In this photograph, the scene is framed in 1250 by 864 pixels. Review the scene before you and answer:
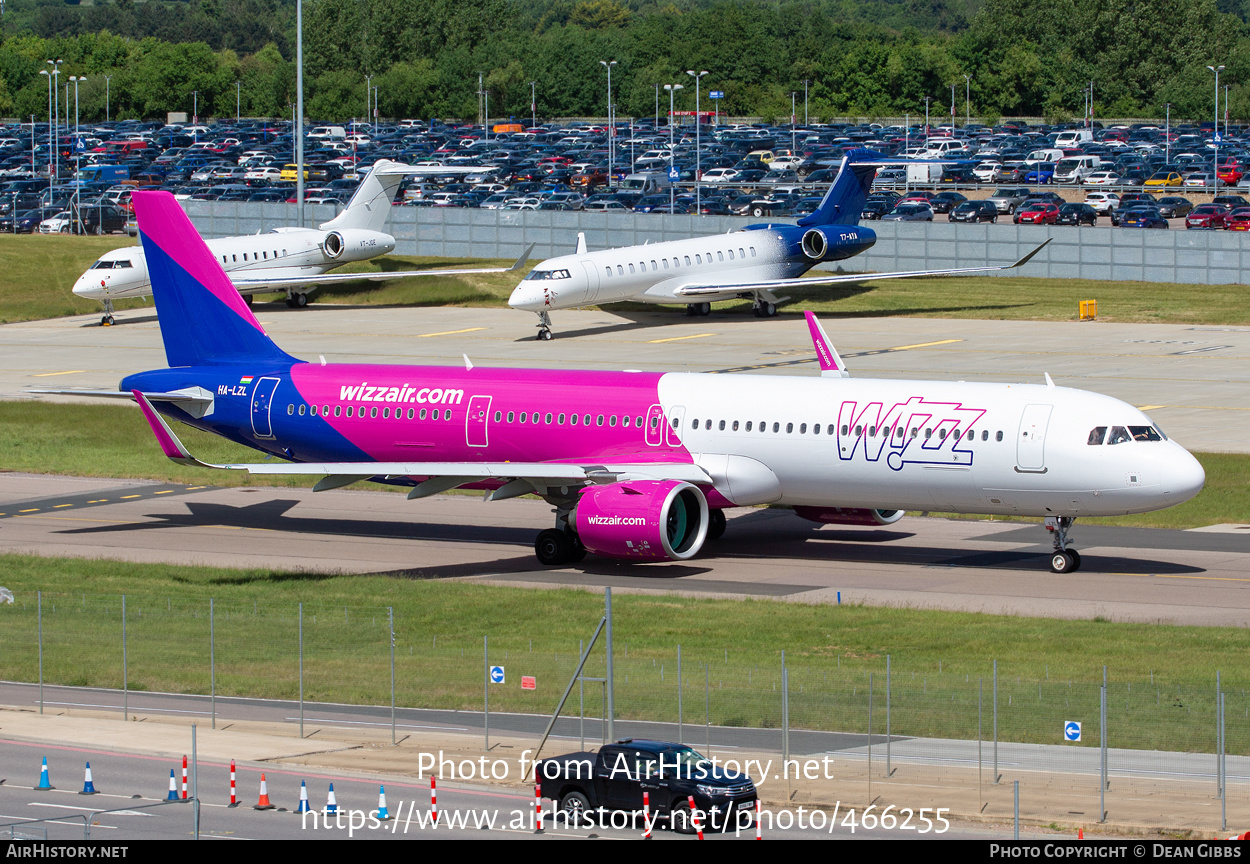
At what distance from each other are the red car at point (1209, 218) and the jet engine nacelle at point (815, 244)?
3209 centimetres

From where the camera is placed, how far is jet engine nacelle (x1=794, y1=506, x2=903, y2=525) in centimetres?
4478

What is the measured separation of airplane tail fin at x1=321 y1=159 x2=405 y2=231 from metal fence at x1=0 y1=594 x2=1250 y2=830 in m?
61.5

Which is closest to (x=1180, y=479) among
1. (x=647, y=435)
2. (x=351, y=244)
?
(x=647, y=435)

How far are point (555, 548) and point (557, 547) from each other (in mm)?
56

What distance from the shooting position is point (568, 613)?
1484 inches

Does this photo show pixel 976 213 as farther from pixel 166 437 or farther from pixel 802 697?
pixel 802 697

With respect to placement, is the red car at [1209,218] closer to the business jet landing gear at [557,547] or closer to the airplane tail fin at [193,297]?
the airplane tail fin at [193,297]

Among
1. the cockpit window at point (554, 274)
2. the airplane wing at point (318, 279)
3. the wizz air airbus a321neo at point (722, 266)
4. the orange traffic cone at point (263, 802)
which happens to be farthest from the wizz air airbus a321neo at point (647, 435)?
the airplane wing at point (318, 279)

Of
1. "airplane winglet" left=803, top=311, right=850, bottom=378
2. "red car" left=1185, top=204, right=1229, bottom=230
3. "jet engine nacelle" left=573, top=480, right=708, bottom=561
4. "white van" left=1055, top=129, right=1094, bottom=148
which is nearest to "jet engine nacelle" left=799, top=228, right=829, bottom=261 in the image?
"red car" left=1185, top=204, right=1229, bottom=230

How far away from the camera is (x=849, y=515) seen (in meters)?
45.1

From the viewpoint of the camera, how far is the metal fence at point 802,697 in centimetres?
2459

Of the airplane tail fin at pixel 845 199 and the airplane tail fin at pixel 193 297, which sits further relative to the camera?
the airplane tail fin at pixel 845 199

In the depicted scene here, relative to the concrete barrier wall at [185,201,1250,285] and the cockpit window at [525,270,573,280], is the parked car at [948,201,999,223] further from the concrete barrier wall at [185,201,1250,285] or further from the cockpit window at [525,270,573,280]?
the cockpit window at [525,270,573,280]

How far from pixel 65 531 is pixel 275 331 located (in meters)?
39.1
